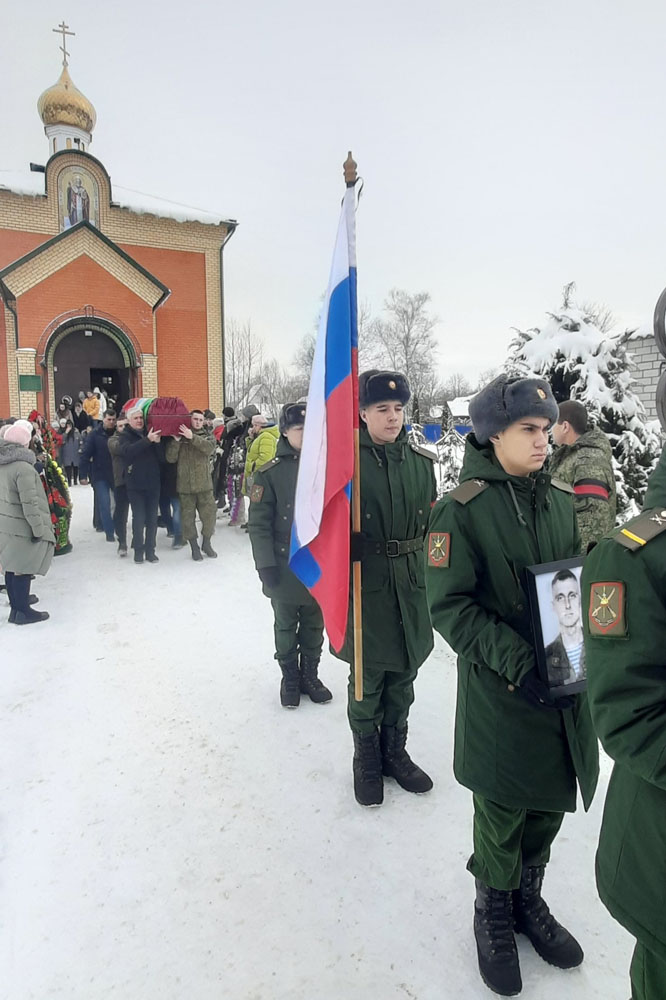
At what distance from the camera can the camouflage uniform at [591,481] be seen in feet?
13.6

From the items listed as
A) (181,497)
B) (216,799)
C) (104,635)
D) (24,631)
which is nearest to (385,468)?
(216,799)

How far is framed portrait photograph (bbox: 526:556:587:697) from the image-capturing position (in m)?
1.92

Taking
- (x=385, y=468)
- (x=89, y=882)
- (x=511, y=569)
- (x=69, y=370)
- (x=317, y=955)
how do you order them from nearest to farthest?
(x=511, y=569) → (x=317, y=955) → (x=89, y=882) → (x=385, y=468) → (x=69, y=370)

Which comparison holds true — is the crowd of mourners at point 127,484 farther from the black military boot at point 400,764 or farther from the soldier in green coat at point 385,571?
the black military boot at point 400,764

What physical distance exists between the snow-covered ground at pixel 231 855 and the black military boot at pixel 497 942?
2.8 inches

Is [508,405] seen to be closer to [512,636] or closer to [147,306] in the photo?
[512,636]

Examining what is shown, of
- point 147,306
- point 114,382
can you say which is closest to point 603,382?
point 147,306

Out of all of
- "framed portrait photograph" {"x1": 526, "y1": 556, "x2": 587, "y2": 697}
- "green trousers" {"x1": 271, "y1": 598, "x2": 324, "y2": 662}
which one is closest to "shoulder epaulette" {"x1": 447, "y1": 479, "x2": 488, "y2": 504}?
"framed portrait photograph" {"x1": 526, "y1": 556, "x2": 587, "y2": 697}

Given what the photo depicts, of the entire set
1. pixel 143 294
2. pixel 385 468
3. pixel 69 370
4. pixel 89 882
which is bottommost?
pixel 89 882

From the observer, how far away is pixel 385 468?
10.3 ft

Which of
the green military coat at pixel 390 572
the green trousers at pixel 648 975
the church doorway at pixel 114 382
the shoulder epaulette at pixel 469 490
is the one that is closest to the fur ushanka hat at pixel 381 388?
the green military coat at pixel 390 572

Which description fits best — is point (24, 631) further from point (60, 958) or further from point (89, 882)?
point (60, 958)

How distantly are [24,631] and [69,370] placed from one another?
16.0m

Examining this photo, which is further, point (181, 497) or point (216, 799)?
point (181, 497)
